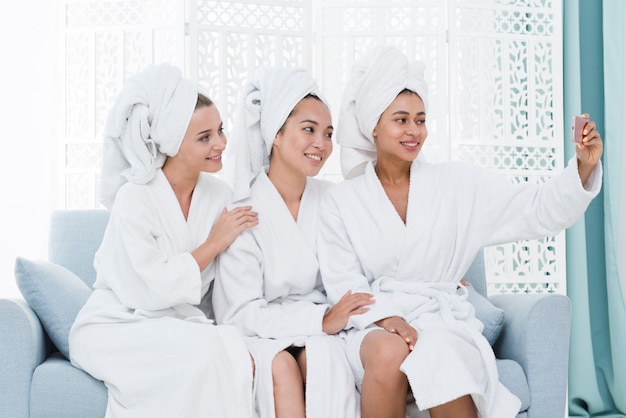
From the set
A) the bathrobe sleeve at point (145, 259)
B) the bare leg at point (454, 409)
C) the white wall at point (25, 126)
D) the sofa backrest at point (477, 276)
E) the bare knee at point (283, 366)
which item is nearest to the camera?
the bare leg at point (454, 409)

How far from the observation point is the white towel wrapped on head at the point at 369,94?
2605mm

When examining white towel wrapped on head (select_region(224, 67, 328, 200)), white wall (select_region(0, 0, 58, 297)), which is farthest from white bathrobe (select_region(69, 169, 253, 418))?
white wall (select_region(0, 0, 58, 297))

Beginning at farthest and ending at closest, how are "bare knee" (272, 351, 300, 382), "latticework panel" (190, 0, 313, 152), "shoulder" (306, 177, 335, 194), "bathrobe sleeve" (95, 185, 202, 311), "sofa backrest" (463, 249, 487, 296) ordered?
"latticework panel" (190, 0, 313, 152)
"sofa backrest" (463, 249, 487, 296)
"shoulder" (306, 177, 335, 194)
"bathrobe sleeve" (95, 185, 202, 311)
"bare knee" (272, 351, 300, 382)

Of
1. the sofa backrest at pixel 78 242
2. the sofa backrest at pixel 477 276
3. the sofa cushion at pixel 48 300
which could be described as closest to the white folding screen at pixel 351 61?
the sofa backrest at pixel 78 242

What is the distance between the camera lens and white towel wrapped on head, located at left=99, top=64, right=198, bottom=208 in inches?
100

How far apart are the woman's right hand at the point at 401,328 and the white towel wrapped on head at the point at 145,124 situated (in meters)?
0.84

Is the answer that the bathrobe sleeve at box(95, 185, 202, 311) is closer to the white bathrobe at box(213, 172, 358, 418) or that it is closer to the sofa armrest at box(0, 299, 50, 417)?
the white bathrobe at box(213, 172, 358, 418)

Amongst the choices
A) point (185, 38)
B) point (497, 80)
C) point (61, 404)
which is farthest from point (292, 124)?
point (497, 80)

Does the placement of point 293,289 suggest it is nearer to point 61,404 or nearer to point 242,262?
point 242,262

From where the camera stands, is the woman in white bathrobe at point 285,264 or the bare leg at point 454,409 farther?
the woman in white bathrobe at point 285,264

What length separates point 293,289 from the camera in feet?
8.44

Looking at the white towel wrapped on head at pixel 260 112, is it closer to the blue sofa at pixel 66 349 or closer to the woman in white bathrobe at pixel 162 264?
the woman in white bathrobe at pixel 162 264

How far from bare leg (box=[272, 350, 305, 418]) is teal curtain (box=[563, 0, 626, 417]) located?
85.8 inches

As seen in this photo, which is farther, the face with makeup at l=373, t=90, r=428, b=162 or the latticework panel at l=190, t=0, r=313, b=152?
the latticework panel at l=190, t=0, r=313, b=152
